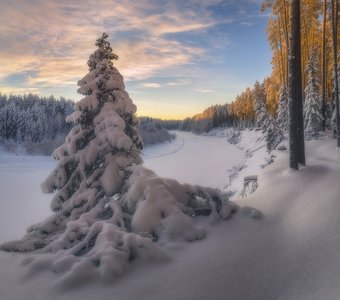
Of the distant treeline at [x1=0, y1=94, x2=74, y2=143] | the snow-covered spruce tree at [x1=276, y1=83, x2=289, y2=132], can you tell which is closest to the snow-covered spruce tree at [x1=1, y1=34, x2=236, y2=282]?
the snow-covered spruce tree at [x1=276, y1=83, x2=289, y2=132]

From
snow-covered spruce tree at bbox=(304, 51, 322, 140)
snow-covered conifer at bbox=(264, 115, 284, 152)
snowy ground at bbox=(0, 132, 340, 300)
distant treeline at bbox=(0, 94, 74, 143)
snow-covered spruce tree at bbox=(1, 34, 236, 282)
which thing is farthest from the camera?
distant treeline at bbox=(0, 94, 74, 143)

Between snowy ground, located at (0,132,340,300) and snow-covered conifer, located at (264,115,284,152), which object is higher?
snow-covered conifer, located at (264,115,284,152)

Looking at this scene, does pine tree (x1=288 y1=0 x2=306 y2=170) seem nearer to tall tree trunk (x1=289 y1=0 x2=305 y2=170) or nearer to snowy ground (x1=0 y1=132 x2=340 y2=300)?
tall tree trunk (x1=289 y1=0 x2=305 y2=170)

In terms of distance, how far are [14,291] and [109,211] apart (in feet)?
9.76

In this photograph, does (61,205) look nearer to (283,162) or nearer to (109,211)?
(109,211)

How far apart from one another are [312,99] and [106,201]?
23.5 m

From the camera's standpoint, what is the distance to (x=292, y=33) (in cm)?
910

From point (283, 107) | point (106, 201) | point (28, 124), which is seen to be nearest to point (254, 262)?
point (106, 201)

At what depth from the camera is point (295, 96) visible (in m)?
8.90

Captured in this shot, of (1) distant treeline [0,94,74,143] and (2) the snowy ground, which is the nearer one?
(2) the snowy ground

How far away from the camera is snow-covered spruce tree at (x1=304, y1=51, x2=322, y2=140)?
84.1 ft

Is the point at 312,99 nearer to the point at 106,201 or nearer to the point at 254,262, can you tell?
the point at 106,201

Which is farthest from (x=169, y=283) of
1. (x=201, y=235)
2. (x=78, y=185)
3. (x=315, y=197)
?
(x=78, y=185)

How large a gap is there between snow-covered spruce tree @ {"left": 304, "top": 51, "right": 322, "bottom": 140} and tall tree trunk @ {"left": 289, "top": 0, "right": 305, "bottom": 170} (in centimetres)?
1618
